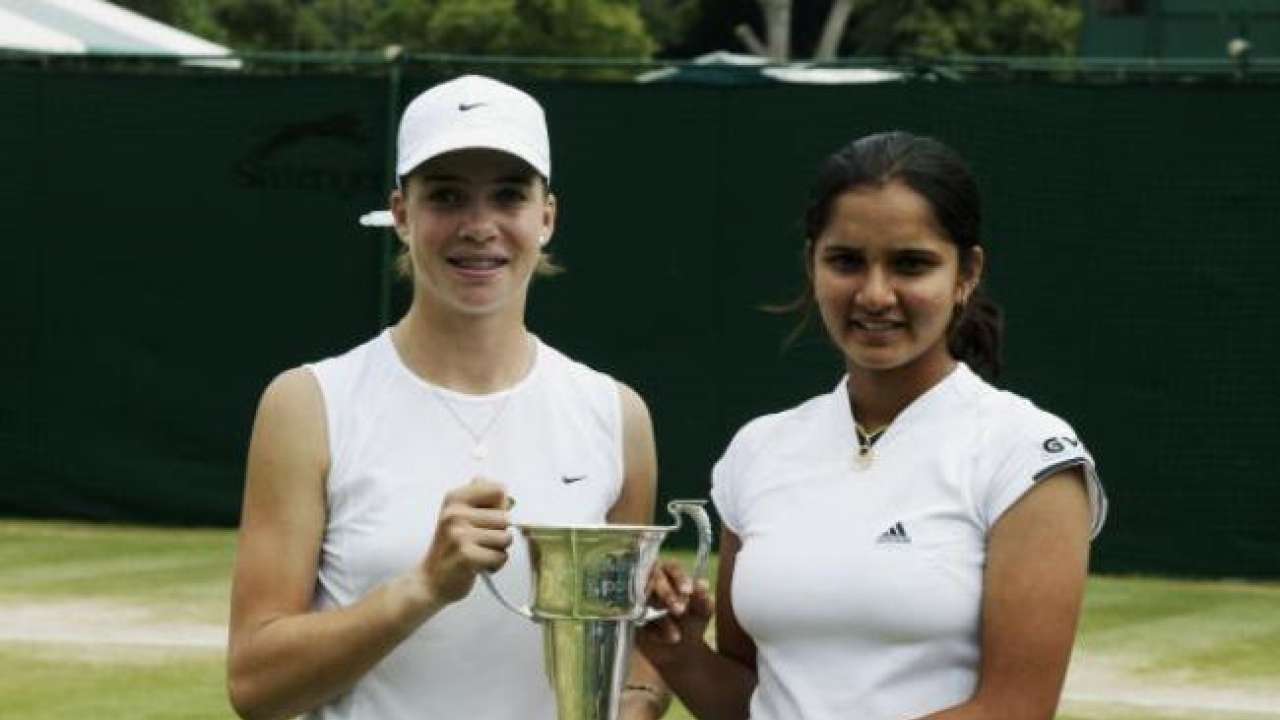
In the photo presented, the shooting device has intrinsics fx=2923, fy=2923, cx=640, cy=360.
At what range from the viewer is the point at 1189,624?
11.7 meters

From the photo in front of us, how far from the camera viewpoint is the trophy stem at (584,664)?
342 centimetres

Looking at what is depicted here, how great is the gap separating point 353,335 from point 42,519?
189cm

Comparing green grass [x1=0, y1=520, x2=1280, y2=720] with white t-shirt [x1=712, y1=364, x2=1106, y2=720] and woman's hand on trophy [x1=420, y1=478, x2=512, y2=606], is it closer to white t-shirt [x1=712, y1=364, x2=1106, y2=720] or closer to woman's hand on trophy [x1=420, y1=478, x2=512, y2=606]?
white t-shirt [x1=712, y1=364, x2=1106, y2=720]

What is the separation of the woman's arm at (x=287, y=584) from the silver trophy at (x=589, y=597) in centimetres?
20

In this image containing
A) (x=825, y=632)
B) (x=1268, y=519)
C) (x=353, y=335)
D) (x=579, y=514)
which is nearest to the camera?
(x=825, y=632)

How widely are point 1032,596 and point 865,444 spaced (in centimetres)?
31

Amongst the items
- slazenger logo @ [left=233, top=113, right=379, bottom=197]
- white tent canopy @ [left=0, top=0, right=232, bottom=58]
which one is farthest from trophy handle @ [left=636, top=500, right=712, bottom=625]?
white tent canopy @ [left=0, top=0, right=232, bottom=58]

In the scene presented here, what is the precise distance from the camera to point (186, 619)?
11.3 meters

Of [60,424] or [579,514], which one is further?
[60,424]

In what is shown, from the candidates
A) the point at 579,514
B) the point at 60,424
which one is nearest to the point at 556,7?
the point at 60,424

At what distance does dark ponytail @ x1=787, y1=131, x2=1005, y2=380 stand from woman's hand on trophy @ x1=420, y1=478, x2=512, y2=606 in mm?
590

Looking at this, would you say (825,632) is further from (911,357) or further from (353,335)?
(353,335)

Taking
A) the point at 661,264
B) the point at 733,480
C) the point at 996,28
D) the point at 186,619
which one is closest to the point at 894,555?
the point at 733,480

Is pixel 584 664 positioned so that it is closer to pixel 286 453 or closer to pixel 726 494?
pixel 726 494
